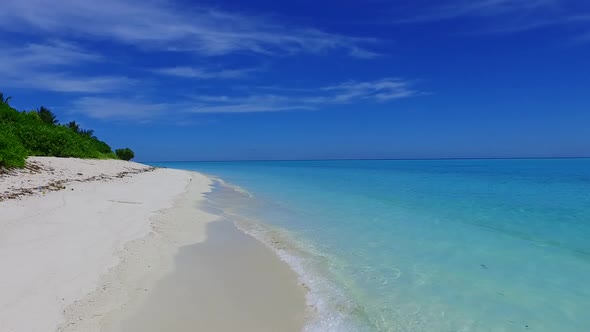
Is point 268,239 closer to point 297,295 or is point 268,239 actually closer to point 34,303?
point 297,295

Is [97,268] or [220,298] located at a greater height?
[97,268]

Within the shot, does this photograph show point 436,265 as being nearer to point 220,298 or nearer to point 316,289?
point 316,289

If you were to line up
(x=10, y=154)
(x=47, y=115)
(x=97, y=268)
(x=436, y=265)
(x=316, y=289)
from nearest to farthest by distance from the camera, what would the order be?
(x=97, y=268)
(x=316, y=289)
(x=436, y=265)
(x=10, y=154)
(x=47, y=115)

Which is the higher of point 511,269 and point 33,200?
point 33,200

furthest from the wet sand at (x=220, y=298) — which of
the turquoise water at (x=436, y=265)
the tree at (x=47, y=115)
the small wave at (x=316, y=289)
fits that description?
the tree at (x=47, y=115)

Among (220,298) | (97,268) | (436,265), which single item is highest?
(97,268)

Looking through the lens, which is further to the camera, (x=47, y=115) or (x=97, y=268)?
(x=47, y=115)

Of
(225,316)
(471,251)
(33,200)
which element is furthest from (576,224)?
(33,200)

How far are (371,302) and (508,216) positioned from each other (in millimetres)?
10009

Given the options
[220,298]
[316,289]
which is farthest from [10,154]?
[316,289]

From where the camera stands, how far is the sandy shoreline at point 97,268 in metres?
4.00

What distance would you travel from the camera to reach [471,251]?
8.12m

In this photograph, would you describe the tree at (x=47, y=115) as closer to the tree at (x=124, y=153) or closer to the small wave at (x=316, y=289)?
the tree at (x=124, y=153)

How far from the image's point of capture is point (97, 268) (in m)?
5.35
